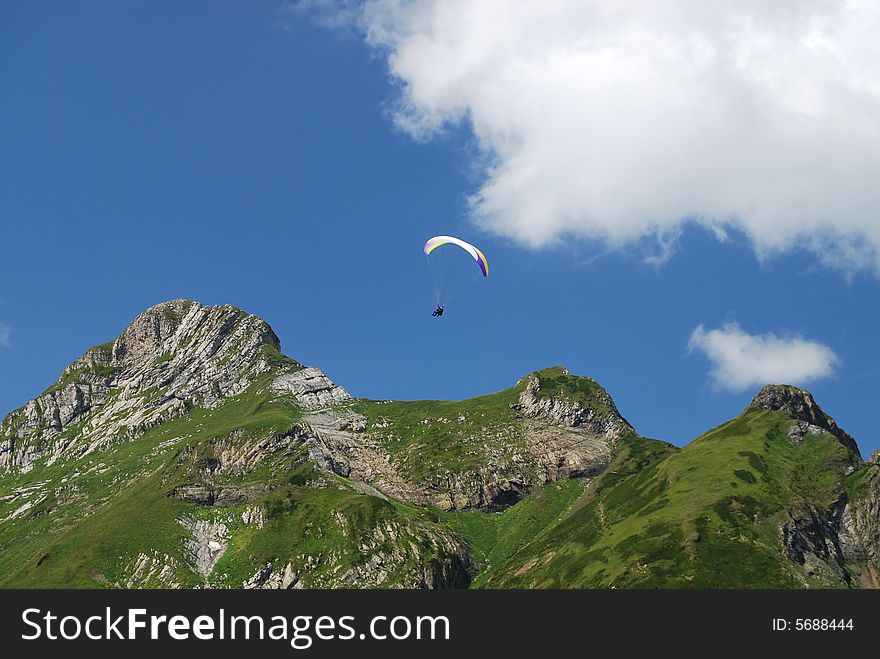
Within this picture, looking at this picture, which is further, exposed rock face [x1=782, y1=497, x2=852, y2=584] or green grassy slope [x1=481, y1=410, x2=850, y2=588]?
exposed rock face [x1=782, y1=497, x2=852, y2=584]

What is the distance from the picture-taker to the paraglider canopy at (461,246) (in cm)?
13725

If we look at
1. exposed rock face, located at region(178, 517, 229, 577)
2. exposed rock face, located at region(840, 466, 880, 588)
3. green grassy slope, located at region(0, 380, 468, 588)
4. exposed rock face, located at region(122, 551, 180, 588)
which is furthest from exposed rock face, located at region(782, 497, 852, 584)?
exposed rock face, located at region(122, 551, 180, 588)

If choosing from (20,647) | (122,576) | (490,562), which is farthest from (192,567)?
(20,647)

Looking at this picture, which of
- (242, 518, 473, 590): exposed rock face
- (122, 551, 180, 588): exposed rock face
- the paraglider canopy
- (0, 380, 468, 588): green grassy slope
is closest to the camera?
the paraglider canopy

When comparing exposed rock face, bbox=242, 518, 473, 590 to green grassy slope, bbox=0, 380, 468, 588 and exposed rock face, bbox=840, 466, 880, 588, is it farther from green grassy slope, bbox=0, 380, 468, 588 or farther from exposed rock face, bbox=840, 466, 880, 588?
exposed rock face, bbox=840, 466, 880, 588

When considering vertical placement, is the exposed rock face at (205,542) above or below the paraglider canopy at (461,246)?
below

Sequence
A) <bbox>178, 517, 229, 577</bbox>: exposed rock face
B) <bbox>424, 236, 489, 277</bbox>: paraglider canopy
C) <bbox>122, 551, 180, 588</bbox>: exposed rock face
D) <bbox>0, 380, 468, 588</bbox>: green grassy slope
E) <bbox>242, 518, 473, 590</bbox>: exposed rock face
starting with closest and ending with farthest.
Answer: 1. <bbox>424, 236, 489, 277</bbox>: paraglider canopy
2. <bbox>122, 551, 180, 588</bbox>: exposed rock face
3. <bbox>242, 518, 473, 590</bbox>: exposed rock face
4. <bbox>0, 380, 468, 588</bbox>: green grassy slope
5. <bbox>178, 517, 229, 577</bbox>: exposed rock face

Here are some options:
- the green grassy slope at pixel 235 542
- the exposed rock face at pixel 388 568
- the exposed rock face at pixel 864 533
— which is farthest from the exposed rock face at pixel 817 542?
the green grassy slope at pixel 235 542

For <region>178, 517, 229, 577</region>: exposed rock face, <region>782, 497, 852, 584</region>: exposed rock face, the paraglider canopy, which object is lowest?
<region>782, 497, 852, 584</region>: exposed rock face

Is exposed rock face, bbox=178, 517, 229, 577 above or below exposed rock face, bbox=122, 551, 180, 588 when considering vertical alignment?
above

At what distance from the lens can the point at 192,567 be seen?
571 feet

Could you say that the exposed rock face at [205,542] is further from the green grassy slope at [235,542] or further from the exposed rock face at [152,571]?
the exposed rock face at [152,571]

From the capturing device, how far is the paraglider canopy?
13725cm

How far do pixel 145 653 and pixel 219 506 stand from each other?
147947mm
